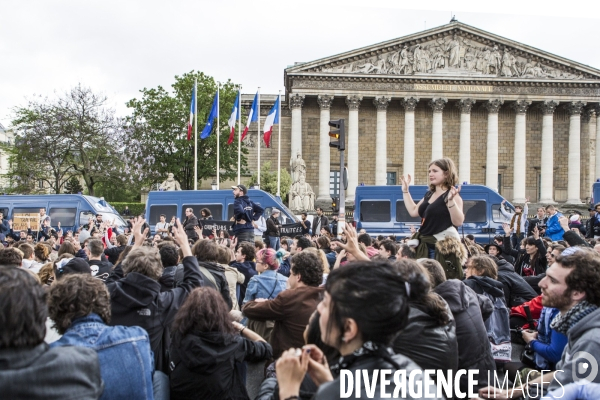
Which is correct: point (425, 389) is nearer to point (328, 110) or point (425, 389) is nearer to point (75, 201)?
point (75, 201)

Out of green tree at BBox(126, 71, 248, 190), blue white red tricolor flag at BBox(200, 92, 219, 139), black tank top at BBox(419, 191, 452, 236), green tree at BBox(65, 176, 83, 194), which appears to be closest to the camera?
black tank top at BBox(419, 191, 452, 236)

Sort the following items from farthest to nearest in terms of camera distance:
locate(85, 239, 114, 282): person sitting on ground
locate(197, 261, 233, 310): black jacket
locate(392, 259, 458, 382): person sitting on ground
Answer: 1. locate(85, 239, 114, 282): person sitting on ground
2. locate(197, 261, 233, 310): black jacket
3. locate(392, 259, 458, 382): person sitting on ground

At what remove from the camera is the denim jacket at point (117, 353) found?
3521mm

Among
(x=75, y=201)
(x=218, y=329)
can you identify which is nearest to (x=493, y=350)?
(x=218, y=329)

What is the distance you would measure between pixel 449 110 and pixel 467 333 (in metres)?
46.2

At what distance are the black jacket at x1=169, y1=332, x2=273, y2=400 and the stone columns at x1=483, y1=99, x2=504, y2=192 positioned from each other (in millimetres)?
44788

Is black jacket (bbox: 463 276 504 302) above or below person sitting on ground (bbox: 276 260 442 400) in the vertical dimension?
below

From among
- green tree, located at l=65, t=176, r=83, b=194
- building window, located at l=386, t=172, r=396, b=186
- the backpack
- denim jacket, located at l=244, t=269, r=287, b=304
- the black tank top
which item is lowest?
the backpack

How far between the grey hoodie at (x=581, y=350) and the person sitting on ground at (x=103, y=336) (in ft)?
8.35

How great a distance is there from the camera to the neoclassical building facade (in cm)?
4606

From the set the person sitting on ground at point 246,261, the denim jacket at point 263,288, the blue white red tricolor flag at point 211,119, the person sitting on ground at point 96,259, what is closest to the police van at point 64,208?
the blue white red tricolor flag at point 211,119

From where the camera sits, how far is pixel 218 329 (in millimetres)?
4387

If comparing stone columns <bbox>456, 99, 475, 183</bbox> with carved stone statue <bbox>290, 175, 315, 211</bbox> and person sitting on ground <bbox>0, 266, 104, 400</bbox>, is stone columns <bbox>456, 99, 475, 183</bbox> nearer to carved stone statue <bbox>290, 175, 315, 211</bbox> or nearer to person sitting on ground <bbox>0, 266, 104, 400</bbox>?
carved stone statue <bbox>290, 175, 315, 211</bbox>

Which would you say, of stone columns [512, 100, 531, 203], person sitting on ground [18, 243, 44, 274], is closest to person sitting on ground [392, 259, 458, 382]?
person sitting on ground [18, 243, 44, 274]
